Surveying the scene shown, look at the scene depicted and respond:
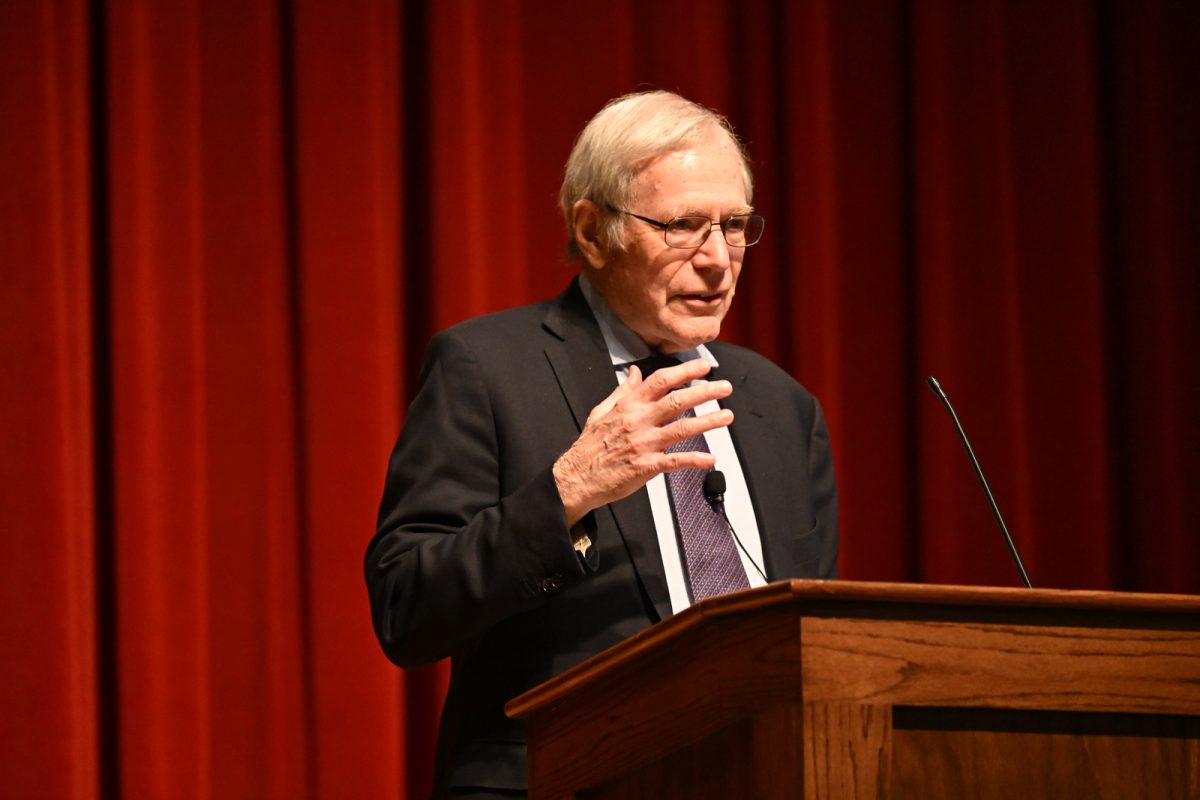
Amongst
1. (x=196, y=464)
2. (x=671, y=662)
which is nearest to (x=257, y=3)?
(x=196, y=464)

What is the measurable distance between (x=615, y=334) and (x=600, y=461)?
549mm

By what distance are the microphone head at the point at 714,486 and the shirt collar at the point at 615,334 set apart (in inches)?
9.6

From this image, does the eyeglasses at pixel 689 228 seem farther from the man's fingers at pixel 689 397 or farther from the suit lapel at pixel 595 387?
the man's fingers at pixel 689 397

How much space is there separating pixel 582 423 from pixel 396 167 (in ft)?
3.94

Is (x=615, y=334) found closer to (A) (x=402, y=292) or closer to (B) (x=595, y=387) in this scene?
(B) (x=595, y=387)

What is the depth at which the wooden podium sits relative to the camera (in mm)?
1138

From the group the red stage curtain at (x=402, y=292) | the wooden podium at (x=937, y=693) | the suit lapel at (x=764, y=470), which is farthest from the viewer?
the red stage curtain at (x=402, y=292)

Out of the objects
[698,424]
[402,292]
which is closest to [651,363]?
[698,424]

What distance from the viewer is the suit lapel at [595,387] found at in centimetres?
184

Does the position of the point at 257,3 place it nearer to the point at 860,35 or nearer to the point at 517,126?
the point at 517,126

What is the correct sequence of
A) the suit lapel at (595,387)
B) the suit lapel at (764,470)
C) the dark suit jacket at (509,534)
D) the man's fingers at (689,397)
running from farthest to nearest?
1. the suit lapel at (764,470)
2. the suit lapel at (595,387)
3. the dark suit jacket at (509,534)
4. the man's fingers at (689,397)

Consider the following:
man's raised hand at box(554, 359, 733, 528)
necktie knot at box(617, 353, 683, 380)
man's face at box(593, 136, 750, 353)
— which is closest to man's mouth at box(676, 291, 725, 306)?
man's face at box(593, 136, 750, 353)

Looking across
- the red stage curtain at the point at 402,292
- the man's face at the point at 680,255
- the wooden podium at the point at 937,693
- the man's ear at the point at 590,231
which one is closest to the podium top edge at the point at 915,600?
the wooden podium at the point at 937,693

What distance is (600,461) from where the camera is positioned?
63.1 inches
